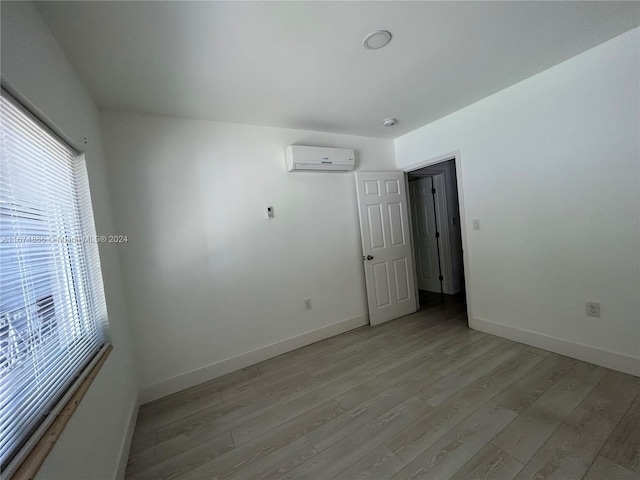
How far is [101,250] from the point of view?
5.60 ft

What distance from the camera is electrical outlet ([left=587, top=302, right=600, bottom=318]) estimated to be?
2057 mm

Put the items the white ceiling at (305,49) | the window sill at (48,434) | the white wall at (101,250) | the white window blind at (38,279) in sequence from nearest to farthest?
the window sill at (48,434)
the white window blind at (38,279)
the white wall at (101,250)
the white ceiling at (305,49)

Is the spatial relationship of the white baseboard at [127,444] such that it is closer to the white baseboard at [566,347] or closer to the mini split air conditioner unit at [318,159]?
the mini split air conditioner unit at [318,159]

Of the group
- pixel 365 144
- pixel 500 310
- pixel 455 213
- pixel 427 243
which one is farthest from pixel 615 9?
pixel 427 243

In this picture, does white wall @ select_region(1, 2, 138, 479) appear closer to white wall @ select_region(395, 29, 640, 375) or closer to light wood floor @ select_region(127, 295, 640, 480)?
light wood floor @ select_region(127, 295, 640, 480)

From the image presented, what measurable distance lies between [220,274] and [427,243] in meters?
3.65

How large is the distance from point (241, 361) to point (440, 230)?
3689mm

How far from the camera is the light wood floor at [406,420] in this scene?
1381mm

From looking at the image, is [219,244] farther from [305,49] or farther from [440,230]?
[440,230]

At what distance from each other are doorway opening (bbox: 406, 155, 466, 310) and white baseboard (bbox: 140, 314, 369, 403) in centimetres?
171

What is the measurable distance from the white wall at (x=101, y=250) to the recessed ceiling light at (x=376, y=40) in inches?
66.3

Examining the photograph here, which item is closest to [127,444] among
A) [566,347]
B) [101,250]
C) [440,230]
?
[101,250]

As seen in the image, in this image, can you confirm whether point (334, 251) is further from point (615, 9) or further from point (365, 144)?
point (615, 9)

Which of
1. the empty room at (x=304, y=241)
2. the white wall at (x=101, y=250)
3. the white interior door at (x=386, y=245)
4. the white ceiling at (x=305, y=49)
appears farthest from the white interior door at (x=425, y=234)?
the white wall at (x=101, y=250)
